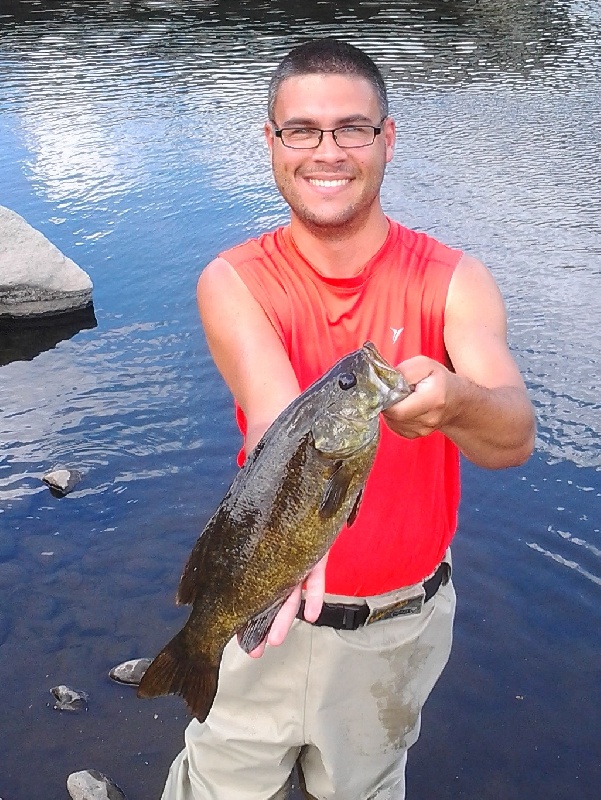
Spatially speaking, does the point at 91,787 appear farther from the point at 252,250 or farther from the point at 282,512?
the point at 252,250

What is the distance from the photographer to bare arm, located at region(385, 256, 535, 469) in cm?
294

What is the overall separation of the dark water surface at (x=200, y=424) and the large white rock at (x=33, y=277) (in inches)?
18.8

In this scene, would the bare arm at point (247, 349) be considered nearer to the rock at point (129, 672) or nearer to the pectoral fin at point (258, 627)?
the pectoral fin at point (258, 627)

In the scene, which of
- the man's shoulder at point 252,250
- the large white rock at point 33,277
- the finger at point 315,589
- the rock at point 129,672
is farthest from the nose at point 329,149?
the large white rock at point 33,277

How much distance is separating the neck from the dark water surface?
352 cm

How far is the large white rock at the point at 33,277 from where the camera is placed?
436 inches

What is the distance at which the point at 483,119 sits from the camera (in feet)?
64.8

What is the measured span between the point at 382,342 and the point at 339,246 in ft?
1.62

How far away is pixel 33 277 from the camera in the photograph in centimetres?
1109

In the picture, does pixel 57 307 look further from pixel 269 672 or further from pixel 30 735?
pixel 269 672

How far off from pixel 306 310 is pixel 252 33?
30934 millimetres

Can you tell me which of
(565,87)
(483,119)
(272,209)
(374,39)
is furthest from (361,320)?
(374,39)

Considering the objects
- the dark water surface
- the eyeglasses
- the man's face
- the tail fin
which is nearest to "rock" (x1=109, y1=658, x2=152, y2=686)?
the dark water surface

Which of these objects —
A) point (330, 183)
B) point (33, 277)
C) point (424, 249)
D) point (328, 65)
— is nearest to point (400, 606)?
point (424, 249)
